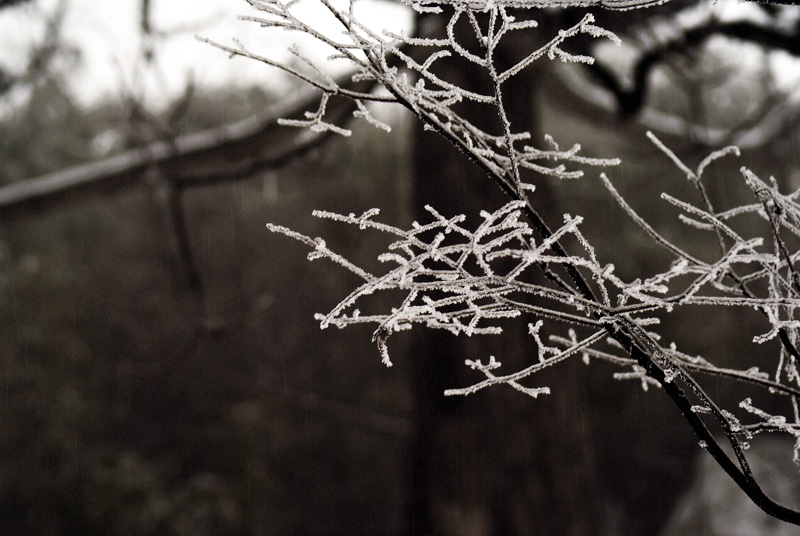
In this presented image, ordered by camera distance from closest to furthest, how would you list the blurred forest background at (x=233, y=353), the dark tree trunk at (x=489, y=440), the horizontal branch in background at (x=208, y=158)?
the dark tree trunk at (x=489, y=440)
the horizontal branch in background at (x=208, y=158)
the blurred forest background at (x=233, y=353)

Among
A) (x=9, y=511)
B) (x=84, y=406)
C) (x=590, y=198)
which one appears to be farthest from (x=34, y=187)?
(x=590, y=198)

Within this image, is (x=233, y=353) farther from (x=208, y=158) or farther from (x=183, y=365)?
(x=208, y=158)

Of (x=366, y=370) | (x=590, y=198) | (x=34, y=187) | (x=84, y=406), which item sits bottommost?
(x=84, y=406)

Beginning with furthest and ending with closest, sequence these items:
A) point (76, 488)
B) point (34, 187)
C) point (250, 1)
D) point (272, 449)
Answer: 1. point (272, 449)
2. point (76, 488)
3. point (34, 187)
4. point (250, 1)

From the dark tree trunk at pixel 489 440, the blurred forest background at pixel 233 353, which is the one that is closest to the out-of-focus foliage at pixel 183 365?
the blurred forest background at pixel 233 353

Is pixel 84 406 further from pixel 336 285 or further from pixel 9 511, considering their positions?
pixel 336 285

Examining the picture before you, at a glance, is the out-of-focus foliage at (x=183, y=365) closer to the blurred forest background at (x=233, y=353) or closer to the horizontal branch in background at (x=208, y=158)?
the blurred forest background at (x=233, y=353)

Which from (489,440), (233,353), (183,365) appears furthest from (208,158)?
(233,353)
